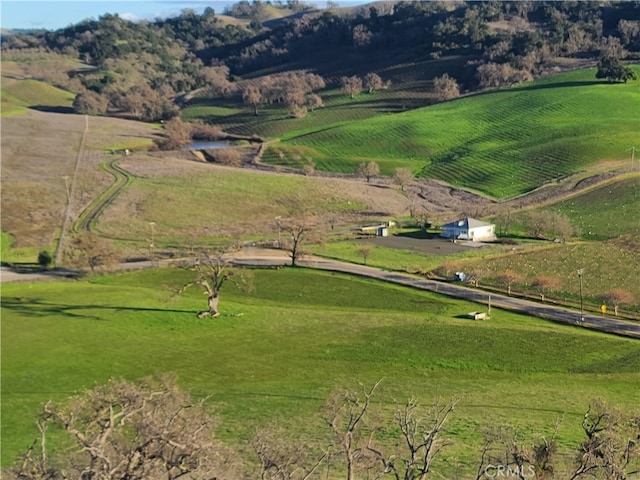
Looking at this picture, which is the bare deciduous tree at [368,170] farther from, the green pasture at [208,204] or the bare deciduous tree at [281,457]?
the bare deciduous tree at [281,457]

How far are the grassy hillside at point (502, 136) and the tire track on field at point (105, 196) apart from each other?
3031cm

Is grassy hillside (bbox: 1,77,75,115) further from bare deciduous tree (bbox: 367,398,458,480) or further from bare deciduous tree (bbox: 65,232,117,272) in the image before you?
bare deciduous tree (bbox: 367,398,458,480)

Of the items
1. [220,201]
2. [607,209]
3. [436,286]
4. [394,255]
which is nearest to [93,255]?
[394,255]

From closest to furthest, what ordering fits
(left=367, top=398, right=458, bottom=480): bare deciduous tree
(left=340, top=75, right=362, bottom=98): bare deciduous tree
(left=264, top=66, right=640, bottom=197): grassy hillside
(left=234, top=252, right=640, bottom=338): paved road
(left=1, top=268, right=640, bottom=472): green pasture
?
1. (left=367, top=398, right=458, bottom=480): bare deciduous tree
2. (left=1, top=268, right=640, bottom=472): green pasture
3. (left=234, top=252, right=640, bottom=338): paved road
4. (left=264, top=66, right=640, bottom=197): grassy hillside
5. (left=340, top=75, right=362, bottom=98): bare deciduous tree

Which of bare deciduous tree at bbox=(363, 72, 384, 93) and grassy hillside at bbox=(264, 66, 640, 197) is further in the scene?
bare deciduous tree at bbox=(363, 72, 384, 93)

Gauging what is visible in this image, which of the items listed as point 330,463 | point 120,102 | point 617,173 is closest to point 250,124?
point 120,102

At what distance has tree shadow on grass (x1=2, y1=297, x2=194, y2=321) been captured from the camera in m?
46.7

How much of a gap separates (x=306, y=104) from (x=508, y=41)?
46169 mm

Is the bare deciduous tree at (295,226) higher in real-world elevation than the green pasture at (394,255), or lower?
higher

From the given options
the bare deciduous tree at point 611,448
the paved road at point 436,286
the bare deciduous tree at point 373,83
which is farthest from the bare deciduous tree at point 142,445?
the bare deciduous tree at point 373,83

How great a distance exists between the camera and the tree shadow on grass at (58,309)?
46.7m

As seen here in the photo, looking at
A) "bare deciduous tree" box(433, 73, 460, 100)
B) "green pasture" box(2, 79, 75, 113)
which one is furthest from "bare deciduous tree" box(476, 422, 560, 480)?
"green pasture" box(2, 79, 75, 113)

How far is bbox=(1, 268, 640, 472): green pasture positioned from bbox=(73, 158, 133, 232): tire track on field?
23.3 meters

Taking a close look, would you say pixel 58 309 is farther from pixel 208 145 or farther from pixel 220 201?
pixel 208 145
